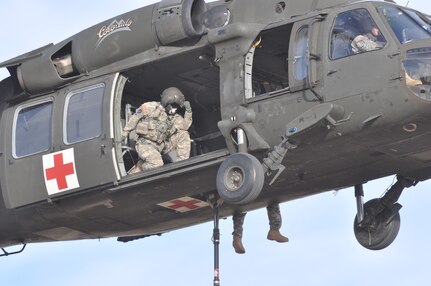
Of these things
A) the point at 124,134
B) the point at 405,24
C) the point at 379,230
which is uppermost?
the point at 405,24

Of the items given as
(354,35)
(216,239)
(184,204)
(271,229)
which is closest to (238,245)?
(271,229)

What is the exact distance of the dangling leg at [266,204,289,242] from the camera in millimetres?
18453

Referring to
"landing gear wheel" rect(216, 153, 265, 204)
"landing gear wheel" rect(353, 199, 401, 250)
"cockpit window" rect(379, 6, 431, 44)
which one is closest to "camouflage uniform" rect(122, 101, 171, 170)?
"landing gear wheel" rect(216, 153, 265, 204)

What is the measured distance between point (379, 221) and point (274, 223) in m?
1.44

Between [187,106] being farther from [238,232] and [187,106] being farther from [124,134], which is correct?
[238,232]

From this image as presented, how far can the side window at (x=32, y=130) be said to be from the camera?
18281mm

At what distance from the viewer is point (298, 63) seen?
1630 cm

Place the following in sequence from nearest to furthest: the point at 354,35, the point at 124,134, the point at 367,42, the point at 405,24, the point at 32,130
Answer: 1. the point at 367,42
2. the point at 354,35
3. the point at 405,24
4. the point at 124,134
5. the point at 32,130

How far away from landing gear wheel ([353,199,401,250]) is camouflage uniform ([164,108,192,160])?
8.44 feet

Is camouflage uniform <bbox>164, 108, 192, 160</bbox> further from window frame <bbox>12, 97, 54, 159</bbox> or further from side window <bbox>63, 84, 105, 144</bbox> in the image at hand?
window frame <bbox>12, 97, 54, 159</bbox>

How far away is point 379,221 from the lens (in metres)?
18.2

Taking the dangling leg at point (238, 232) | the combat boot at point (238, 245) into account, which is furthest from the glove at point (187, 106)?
the combat boot at point (238, 245)

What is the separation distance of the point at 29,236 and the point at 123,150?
2616 millimetres

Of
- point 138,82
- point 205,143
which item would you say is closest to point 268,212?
point 205,143
